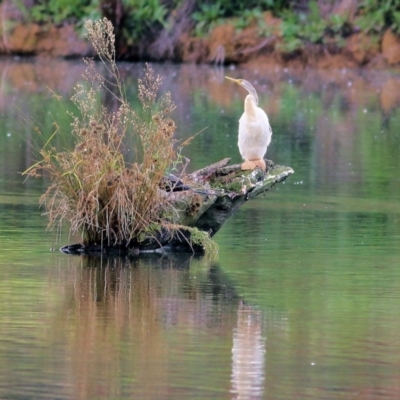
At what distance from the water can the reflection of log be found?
28cm

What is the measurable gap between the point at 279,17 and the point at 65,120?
2183 cm

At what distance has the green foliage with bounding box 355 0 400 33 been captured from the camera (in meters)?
43.8

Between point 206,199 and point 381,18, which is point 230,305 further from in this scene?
point 381,18

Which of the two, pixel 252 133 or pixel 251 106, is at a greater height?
pixel 251 106

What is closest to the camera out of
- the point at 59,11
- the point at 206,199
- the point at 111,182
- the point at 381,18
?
the point at 111,182

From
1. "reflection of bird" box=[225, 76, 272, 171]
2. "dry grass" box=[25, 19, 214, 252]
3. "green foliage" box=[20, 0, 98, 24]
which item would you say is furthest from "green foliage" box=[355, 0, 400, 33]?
"dry grass" box=[25, 19, 214, 252]

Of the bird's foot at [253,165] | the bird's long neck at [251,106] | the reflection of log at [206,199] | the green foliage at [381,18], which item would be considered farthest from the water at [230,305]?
the green foliage at [381,18]

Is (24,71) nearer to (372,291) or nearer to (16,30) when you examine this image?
(16,30)

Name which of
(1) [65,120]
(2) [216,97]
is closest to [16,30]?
(2) [216,97]

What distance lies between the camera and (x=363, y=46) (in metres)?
43.9

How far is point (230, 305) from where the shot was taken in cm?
957

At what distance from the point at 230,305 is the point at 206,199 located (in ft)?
8.70

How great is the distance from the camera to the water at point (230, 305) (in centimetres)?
743

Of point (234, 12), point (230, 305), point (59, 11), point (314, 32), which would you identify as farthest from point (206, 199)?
point (59, 11)
